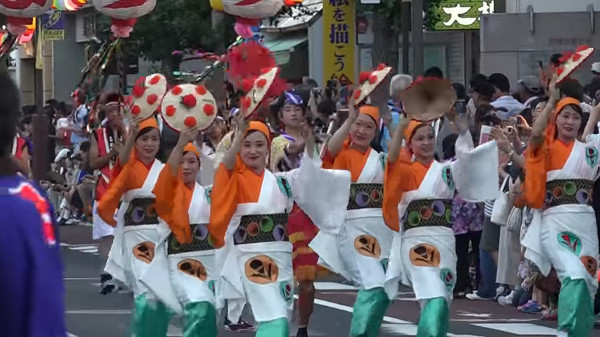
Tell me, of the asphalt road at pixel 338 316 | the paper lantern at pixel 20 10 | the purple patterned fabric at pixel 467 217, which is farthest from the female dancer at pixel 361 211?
the paper lantern at pixel 20 10

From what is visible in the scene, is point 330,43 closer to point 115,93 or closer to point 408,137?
point 115,93

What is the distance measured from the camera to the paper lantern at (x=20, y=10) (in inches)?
600

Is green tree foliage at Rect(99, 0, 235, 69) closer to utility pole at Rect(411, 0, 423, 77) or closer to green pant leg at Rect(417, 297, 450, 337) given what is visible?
utility pole at Rect(411, 0, 423, 77)

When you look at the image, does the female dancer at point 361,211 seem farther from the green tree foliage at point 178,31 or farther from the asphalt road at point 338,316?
the green tree foliage at point 178,31

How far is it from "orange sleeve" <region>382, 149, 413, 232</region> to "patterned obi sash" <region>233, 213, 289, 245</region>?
963 mm

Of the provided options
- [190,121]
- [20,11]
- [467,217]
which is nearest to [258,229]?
[190,121]

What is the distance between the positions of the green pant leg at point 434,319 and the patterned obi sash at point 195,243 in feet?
4.45

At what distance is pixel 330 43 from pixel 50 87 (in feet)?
84.3

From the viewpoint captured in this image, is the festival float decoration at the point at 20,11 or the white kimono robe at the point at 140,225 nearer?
the white kimono robe at the point at 140,225

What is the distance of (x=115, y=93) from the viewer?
13.3 meters

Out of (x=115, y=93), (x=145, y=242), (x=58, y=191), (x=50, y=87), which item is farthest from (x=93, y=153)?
(x=50, y=87)

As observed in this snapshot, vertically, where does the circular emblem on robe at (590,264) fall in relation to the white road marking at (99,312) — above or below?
above

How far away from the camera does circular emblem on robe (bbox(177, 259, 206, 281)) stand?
32.2 ft

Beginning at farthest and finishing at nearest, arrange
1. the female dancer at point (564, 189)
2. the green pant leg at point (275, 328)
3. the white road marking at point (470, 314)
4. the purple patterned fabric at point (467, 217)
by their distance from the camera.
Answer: the purple patterned fabric at point (467, 217) → the white road marking at point (470, 314) → the female dancer at point (564, 189) → the green pant leg at point (275, 328)
